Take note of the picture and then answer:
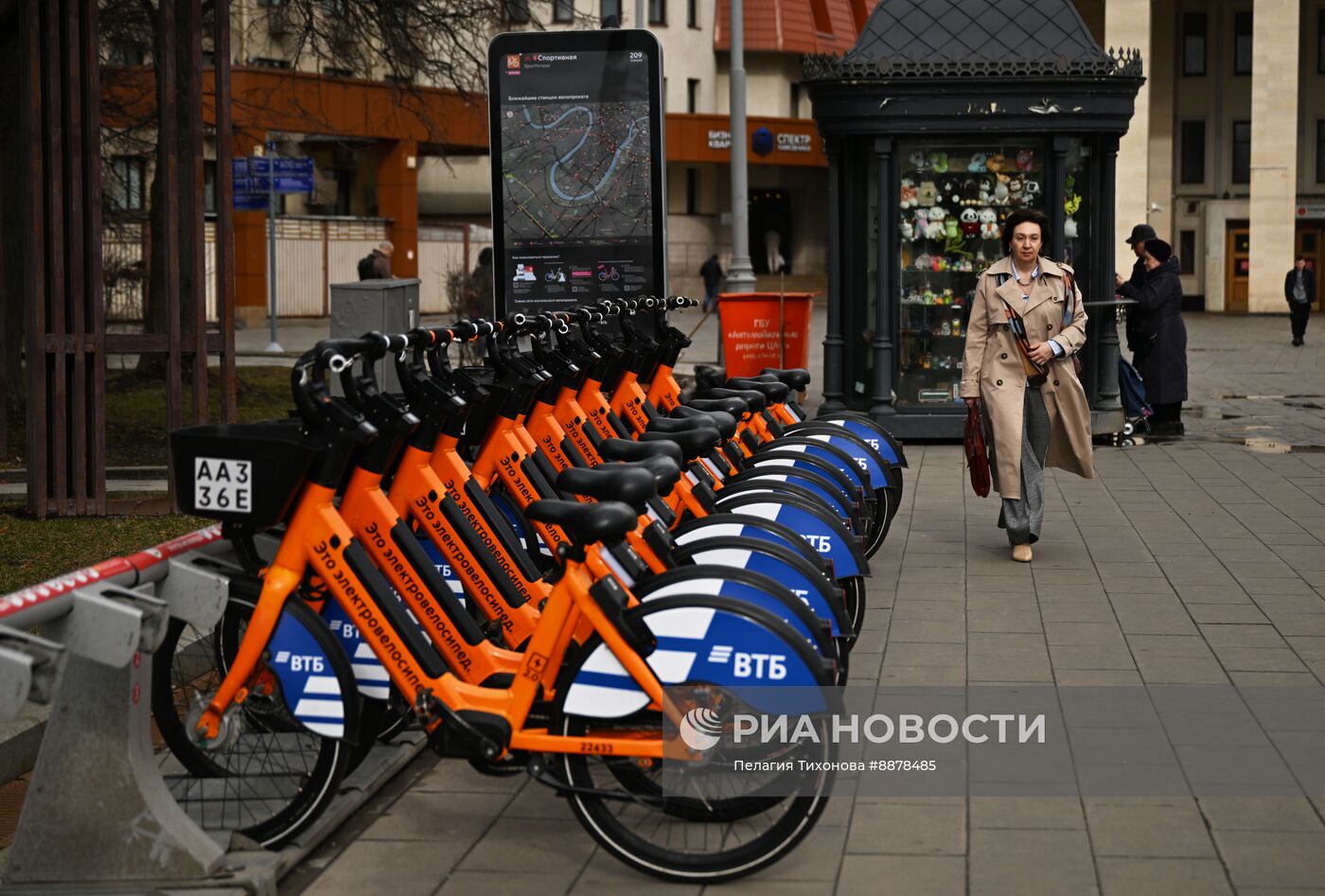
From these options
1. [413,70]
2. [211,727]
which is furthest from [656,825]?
[413,70]

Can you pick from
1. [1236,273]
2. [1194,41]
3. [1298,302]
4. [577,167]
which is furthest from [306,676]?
[1194,41]

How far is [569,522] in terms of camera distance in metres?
4.39

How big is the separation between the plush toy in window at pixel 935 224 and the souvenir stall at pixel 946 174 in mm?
12

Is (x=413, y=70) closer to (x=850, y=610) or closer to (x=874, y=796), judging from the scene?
(x=850, y=610)

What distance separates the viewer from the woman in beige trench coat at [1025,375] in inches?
340

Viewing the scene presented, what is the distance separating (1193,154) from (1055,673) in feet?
155

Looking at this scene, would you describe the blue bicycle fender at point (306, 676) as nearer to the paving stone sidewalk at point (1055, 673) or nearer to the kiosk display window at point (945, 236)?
the paving stone sidewalk at point (1055, 673)

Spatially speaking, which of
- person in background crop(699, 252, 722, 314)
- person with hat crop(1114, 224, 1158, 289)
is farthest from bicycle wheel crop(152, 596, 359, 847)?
person in background crop(699, 252, 722, 314)

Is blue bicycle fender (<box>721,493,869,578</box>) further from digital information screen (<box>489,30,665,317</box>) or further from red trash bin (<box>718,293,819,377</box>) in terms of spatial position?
red trash bin (<box>718,293,819,377</box>)

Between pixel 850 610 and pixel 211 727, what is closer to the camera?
pixel 211 727

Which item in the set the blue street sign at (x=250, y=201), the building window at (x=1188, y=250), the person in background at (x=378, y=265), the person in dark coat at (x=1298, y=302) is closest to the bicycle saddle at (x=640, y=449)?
the person in background at (x=378, y=265)

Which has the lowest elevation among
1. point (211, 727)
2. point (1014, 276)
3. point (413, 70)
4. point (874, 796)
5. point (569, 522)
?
point (874, 796)

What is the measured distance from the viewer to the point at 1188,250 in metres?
50.3

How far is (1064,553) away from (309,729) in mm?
5487
